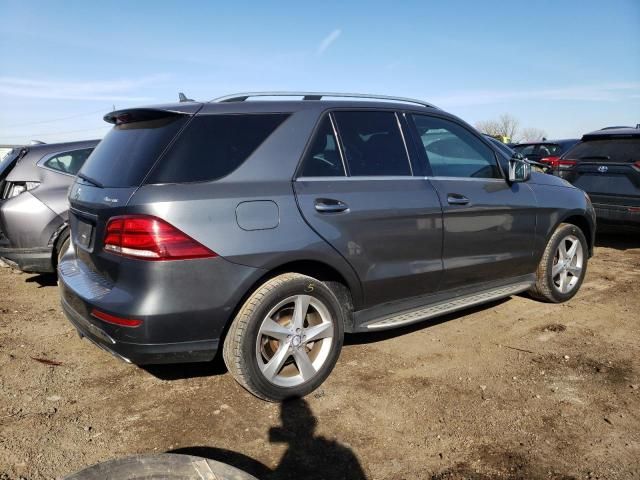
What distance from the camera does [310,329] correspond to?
3.15 meters

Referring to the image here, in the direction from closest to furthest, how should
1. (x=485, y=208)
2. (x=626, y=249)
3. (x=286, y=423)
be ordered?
(x=286, y=423) < (x=485, y=208) < (x=626, y=249)

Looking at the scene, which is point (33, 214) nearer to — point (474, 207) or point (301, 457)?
point (301, 457)

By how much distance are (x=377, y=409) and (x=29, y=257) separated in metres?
3.71

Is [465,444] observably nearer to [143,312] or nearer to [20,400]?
[143,312]

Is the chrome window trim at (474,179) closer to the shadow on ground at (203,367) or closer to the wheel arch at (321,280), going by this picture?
the wheel arch at (321,280)

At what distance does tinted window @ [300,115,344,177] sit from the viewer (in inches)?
125

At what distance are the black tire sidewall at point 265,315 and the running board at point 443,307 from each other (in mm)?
326

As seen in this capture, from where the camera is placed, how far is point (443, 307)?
Answer: 3.83 m

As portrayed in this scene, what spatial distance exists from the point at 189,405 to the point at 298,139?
1721mm

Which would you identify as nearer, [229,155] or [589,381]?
[229,155]

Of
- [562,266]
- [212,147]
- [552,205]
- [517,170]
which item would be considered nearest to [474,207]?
[517,170]

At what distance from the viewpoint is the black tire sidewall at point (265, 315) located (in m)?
2.86

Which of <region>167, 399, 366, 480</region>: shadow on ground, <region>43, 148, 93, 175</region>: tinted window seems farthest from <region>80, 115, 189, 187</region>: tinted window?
<region>43, 148, 93, 175</region>: tinted window

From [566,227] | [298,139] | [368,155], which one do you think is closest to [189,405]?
[298,139]
